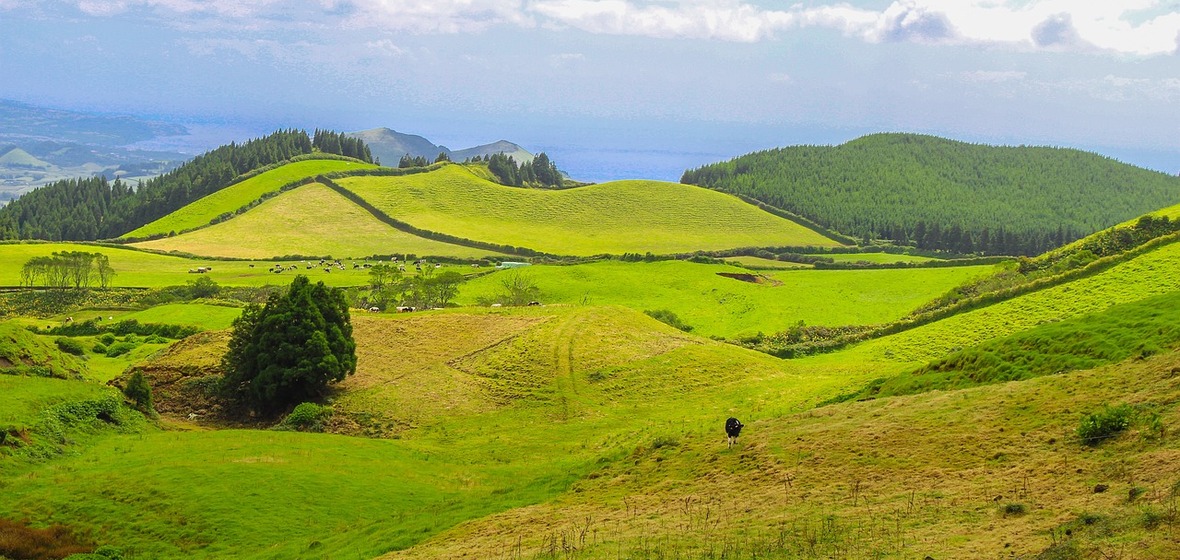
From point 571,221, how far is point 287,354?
138 m

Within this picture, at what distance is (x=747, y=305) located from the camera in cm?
9656

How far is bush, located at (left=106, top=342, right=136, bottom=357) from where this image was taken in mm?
64250

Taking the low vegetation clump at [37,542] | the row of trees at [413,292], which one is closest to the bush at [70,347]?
the row of trees at [413,292]

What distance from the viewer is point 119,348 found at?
6512 centimetres

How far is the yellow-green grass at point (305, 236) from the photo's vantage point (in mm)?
150500

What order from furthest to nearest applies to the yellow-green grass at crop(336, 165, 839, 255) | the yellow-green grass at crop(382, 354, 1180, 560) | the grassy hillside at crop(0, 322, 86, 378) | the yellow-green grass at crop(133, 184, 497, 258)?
the yellow-green grass at crop(336, 165, 839, 255) → the yellow-green grass at crop(133, 184, 497, 258) → the grassy hillside at crop(0, 322, 86, 378) → the yellow-green grass at crop(382, 354, 1180, 560)

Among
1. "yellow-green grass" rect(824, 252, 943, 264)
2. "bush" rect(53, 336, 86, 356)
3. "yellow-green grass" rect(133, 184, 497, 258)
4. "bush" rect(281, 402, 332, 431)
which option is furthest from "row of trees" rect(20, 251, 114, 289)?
"yellow-green grass" rect(824, 252, 943, 264)

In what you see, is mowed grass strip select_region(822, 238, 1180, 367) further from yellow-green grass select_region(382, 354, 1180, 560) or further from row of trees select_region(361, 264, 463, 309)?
row of trees select_region(361, 264, 463, 309)

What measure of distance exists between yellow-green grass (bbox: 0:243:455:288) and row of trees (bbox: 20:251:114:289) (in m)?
2.01

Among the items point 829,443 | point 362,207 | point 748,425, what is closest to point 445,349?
point 748,425

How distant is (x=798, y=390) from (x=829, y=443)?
71.9 ft

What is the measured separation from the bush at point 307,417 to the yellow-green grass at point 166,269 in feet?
213

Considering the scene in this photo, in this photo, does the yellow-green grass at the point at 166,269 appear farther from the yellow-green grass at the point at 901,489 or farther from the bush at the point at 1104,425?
the bush at the point at 1104,425

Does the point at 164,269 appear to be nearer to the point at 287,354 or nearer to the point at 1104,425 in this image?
the point at 287,354
